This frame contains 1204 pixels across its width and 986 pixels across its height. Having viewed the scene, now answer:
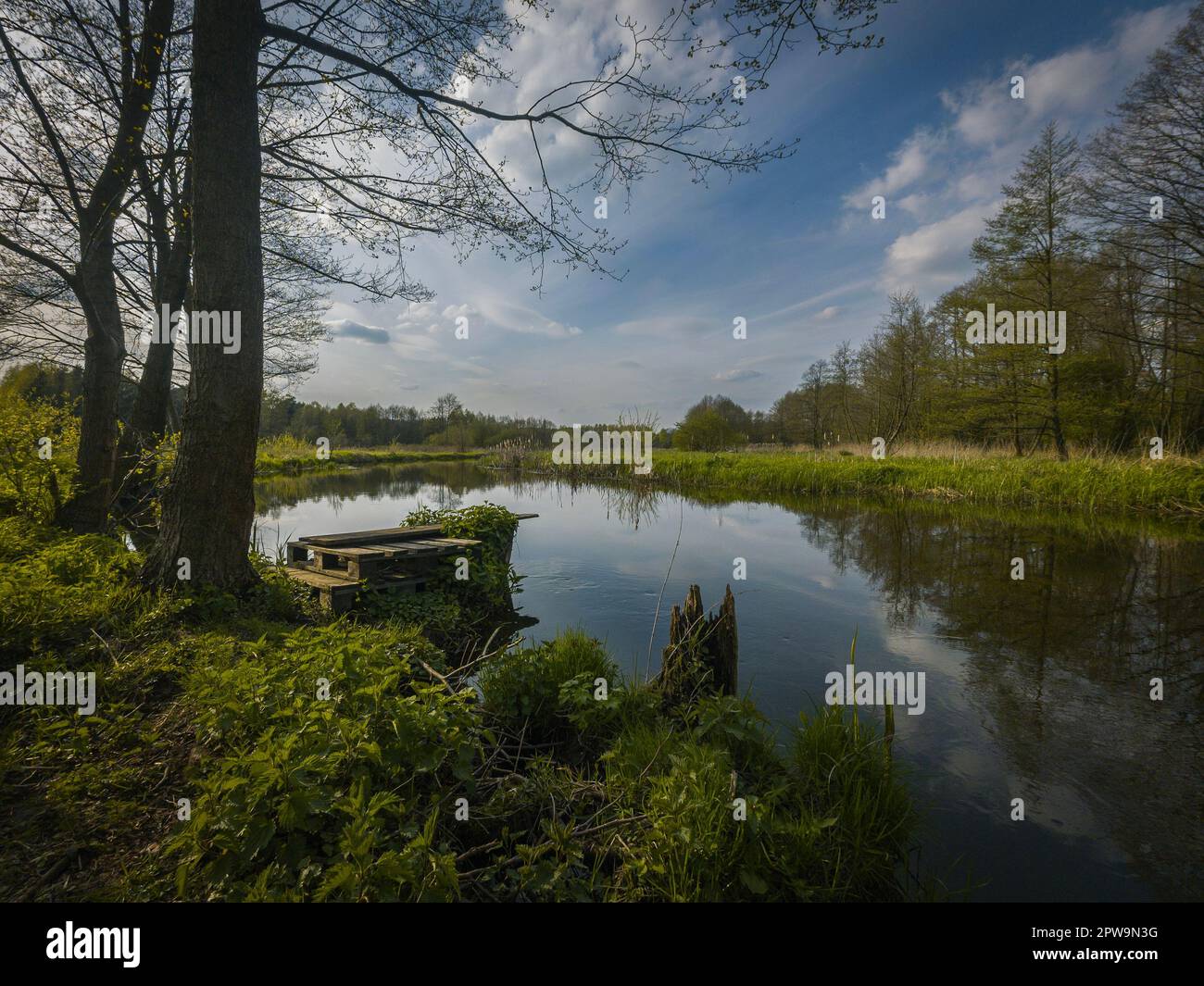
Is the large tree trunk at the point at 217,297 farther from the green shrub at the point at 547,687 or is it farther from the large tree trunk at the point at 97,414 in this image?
the large tree trunk at the point at 97,414

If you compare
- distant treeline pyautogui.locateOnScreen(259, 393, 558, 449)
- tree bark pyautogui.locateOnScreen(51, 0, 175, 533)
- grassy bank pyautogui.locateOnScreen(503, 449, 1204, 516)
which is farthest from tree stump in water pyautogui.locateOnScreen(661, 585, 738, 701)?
distant treeline pyautogui.locateOnScreen(259, 393, 558, 449)

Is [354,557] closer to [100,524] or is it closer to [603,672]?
[603,672]

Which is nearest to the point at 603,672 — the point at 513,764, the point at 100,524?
the point at 513,764

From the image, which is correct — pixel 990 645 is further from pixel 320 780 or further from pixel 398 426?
pixel 398 426

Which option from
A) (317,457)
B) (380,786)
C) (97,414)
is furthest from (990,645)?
(317,457)

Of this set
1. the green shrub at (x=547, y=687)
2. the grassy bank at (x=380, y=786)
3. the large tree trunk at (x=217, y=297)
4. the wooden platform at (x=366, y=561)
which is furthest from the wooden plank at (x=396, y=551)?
the green shrub at (x=547, y=687)

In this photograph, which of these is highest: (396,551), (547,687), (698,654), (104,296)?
(104,296)

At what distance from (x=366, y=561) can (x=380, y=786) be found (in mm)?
3761

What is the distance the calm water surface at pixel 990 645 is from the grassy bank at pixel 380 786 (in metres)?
0.61

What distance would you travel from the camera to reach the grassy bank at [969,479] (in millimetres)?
11812

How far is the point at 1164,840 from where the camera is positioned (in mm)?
2445

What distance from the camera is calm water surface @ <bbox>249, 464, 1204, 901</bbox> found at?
2.50 meters

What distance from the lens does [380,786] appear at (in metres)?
2.03
